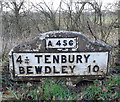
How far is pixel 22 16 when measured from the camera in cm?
546

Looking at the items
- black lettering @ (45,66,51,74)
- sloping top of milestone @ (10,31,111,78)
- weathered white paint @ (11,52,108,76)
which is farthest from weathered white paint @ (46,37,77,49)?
black lettering @ (45,66,51,74)

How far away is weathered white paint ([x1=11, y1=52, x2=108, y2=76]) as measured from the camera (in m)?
2.85

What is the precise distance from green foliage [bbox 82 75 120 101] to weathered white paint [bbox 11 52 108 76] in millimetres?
293

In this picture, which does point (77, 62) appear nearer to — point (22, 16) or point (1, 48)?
point (1, 48)

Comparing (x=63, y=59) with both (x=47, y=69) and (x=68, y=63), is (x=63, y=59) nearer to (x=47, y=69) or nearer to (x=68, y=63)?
(x=68, y=63)

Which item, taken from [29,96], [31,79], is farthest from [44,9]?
[29,96]

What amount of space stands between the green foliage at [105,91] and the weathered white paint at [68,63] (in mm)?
293

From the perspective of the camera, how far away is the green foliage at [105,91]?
2420 mm

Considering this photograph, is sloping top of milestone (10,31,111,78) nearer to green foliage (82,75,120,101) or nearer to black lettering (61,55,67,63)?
black lettering (61,55,67,63)

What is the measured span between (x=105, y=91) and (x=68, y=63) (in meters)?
0.86

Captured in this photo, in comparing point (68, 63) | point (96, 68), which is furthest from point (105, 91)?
point (68, 63)

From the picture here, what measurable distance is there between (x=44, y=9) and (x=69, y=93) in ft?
11.5

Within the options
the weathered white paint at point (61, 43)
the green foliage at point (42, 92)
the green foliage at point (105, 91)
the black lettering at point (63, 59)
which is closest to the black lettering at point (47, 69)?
the green foliage at point (42, 92)

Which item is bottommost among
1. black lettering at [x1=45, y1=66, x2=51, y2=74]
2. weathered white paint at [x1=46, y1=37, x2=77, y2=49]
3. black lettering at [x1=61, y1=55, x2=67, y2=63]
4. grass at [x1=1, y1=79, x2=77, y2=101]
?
grass at [x1=1, y1=79, x2=77, y2=101]
